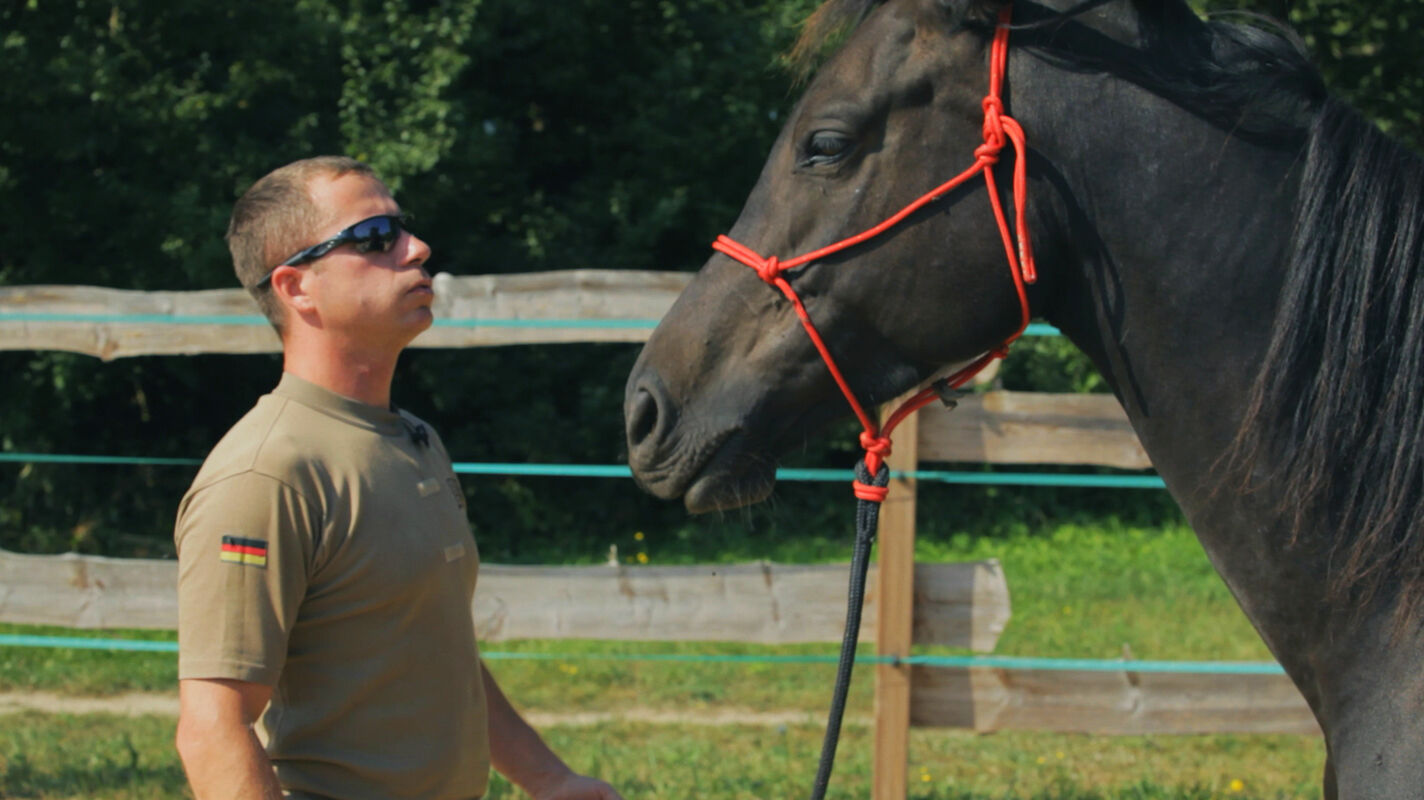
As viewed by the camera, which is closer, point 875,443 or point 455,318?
point 875,443

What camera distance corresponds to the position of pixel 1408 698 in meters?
1.54

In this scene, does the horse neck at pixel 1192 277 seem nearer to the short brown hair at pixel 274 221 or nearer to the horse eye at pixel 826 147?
the horse eye at pixel 826 147

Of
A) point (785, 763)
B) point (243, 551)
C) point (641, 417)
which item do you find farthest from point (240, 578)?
point (785, 763)

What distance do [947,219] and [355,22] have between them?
29.5 ft

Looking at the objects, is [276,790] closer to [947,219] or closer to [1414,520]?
[947,219]

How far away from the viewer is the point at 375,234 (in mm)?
1756

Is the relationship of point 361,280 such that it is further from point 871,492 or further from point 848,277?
point 871,492

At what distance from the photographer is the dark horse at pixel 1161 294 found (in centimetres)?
158

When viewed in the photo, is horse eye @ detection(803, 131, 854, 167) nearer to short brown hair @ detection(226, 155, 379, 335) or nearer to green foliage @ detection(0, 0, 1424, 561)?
short brown hair @ detection(226, 155, 379, 335)

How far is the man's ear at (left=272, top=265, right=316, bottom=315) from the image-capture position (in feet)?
5.69

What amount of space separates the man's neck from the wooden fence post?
8.00 ft

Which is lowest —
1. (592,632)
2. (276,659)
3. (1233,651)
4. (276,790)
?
(1233,651)

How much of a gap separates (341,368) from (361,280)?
0.14m

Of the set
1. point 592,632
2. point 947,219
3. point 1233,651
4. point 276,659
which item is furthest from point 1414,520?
point 1233,651
